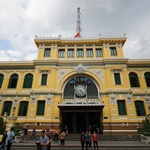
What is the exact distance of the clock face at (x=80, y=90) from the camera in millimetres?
22609

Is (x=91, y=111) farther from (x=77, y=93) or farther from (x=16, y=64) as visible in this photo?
(x=16, y=64)

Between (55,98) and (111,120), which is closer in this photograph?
(111,120)

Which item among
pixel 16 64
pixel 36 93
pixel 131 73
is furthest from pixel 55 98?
pixel 131 73

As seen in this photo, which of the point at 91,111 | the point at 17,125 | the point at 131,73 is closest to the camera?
the point at 17,125

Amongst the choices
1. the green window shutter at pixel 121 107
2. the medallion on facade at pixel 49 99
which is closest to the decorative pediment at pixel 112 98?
the green window shutter at pixel 121 107

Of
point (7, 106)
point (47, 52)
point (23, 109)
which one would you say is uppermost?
point (47, 52)

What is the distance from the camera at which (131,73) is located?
24.3 m

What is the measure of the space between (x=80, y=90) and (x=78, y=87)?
0.67 metres

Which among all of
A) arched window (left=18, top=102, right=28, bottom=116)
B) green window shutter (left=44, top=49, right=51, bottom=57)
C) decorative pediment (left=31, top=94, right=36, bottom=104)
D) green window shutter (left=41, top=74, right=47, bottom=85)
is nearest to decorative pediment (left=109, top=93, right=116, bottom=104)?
green window shutter (left=41, top=74, right=47, bottom=85)

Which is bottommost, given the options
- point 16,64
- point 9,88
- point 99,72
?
point 9,88

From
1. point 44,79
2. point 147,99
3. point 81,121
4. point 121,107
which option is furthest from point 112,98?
point 44,79

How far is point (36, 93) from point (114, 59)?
47.4ft

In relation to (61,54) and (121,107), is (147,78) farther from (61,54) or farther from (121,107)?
(61,54)

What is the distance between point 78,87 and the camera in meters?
23.2
